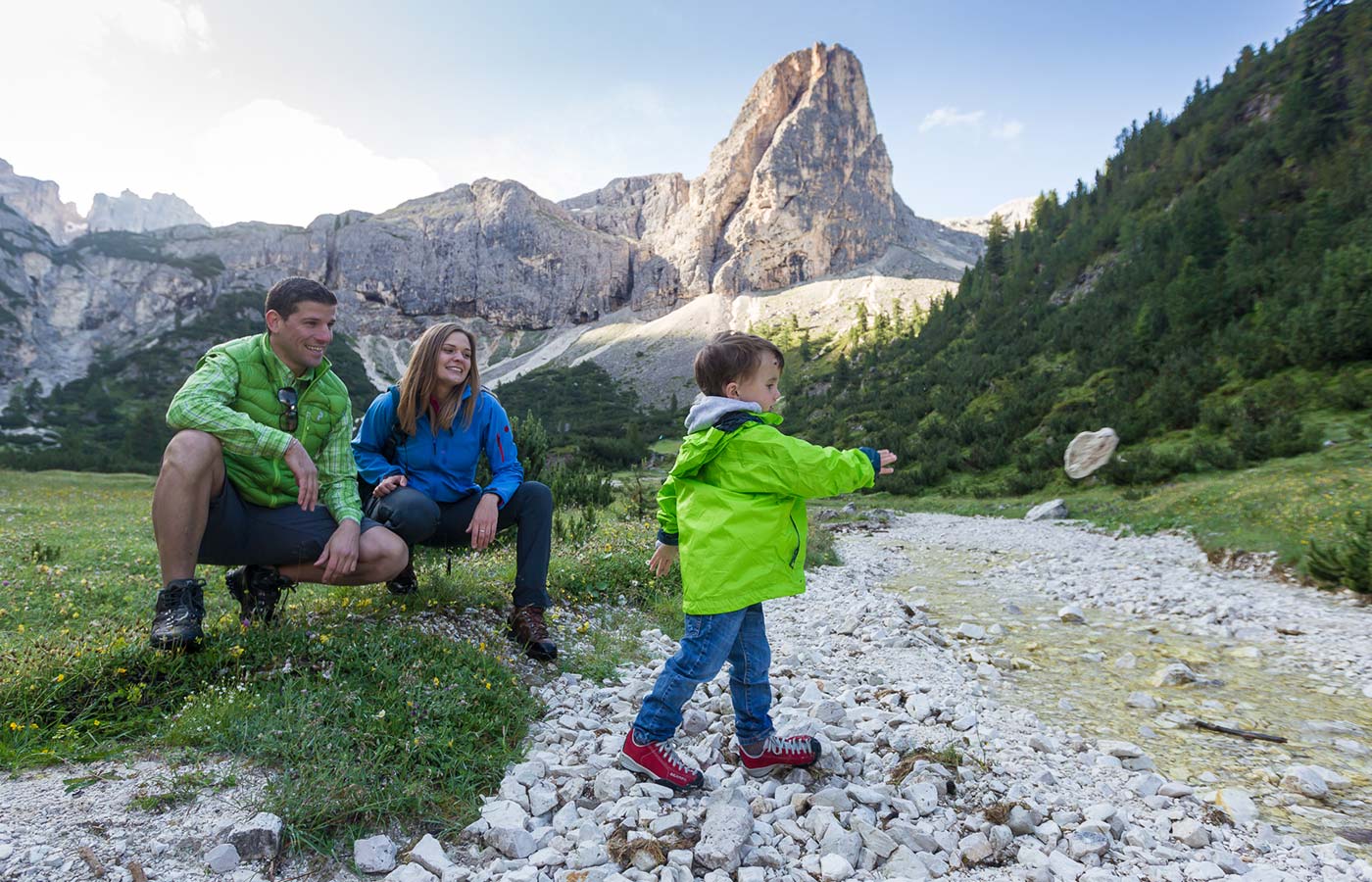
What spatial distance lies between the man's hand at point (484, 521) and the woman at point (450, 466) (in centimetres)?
2

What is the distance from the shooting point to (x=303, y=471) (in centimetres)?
363

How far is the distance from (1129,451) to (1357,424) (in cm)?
570

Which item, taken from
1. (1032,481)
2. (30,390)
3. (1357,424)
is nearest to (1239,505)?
(1357,424)

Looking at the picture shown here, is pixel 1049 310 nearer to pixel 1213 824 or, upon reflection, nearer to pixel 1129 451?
pixel 1129 451

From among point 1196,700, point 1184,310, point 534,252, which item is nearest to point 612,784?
point 1196,700

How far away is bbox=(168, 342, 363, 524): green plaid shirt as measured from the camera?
3535mm

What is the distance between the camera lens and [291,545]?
382 cm

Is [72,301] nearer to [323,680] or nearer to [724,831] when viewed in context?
[323,680]

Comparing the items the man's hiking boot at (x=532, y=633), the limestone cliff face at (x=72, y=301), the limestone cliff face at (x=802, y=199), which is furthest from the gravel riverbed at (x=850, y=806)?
the limestone cliff face at (x=72, y=301)

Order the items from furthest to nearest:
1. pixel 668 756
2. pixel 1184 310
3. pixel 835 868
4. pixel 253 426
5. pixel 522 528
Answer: pixel 1184 310, pixel 522 528, pixel 253 426, pixel 668 756, pixel 835 868

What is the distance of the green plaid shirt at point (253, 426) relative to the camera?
354 cm

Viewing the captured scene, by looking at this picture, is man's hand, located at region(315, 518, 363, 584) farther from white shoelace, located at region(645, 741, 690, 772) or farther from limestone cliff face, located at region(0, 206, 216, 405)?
limestone cliff face, located at region(0, 206, 216, 405)

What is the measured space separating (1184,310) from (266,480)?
3576 centimetres

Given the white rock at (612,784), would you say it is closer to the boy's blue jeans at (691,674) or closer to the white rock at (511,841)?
the boy's blue jeans at (691,674)
